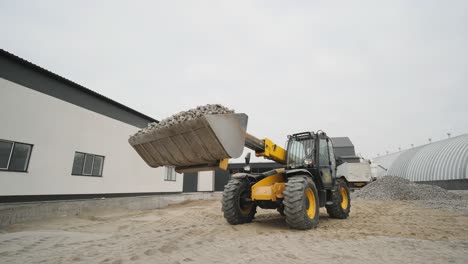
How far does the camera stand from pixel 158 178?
657 inches

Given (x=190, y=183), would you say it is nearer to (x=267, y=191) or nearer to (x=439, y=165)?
(x=267, y=191)

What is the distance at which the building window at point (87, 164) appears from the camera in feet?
36.7

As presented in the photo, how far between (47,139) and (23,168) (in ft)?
4.35

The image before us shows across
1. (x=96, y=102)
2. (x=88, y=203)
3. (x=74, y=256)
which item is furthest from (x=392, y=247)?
(x=96, y=102)

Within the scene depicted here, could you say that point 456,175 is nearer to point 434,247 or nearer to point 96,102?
point 434,247

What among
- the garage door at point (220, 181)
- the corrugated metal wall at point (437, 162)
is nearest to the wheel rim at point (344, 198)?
the garage door at point (220, 181)

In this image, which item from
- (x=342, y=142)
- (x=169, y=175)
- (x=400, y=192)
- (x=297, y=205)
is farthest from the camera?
(x=342, y=142)

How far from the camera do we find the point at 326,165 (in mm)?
8242

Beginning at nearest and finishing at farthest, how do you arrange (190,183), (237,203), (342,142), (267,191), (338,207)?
(267,191) < (237,203) < (338,207) < (190,183) < (342,142)

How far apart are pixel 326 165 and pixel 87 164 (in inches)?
411

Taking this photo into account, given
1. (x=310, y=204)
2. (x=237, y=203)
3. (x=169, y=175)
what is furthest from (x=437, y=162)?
(x=237, y=203)

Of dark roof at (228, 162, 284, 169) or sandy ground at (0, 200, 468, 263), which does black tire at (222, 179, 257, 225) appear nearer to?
sandy ground at (0, 200, 468, 263)

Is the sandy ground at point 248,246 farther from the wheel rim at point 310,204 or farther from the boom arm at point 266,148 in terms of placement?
the boom arm at point 266,148

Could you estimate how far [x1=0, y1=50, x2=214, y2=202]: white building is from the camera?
8.78 meters
